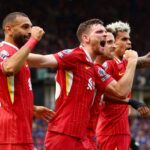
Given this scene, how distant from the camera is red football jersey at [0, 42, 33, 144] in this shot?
5.85 meters

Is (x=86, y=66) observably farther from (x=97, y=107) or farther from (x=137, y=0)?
(x=137, y=0)

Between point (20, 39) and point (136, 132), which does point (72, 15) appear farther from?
point (20, 39)

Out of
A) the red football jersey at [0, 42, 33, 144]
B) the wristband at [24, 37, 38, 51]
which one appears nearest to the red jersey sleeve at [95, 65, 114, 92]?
the red football jersey at [0, 42, 33, 144]

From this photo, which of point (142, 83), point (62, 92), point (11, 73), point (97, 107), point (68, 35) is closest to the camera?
point (11, 73)

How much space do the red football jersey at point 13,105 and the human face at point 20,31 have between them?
106 mm

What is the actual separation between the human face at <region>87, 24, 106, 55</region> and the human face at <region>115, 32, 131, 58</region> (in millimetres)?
1502

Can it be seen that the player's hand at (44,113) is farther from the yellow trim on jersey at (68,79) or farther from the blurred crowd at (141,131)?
the blurred crowd at (141,131)

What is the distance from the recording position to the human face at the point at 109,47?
23.9ft

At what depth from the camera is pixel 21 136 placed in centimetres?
591

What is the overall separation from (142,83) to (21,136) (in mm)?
16190

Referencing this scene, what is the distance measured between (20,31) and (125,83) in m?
1.27

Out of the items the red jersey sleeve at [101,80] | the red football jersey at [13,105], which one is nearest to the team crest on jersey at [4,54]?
the red football jersey at [13,105]

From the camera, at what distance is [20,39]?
6012mm

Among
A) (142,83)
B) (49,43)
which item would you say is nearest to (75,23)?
(49,43)
